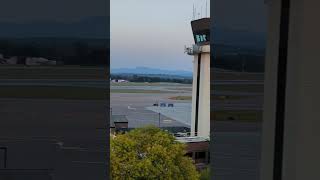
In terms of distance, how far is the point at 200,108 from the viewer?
1866 cm

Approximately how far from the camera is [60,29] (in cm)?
232

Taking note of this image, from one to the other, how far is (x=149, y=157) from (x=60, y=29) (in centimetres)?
823

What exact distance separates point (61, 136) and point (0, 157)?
1.06 ft

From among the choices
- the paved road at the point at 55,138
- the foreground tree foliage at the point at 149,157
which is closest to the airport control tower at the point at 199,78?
the foreground tree foliage at the point at 149,157

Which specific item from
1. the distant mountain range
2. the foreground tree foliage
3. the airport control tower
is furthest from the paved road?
the airport control tower

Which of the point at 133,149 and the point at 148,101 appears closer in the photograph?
the point at 133,149

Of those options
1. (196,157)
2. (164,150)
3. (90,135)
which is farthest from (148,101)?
(90,135)

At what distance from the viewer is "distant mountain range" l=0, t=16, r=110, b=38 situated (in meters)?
2.27

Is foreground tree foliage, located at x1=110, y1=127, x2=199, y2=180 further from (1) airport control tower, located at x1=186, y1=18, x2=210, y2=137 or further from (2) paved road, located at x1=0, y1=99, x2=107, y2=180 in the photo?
(2) paved road, located at x1=0, y1=99, x2=107, y2=180

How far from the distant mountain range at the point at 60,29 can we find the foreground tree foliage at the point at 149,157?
731 cm

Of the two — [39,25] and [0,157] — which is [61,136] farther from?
[39,25]

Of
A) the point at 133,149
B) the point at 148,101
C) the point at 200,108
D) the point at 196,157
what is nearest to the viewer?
the point at 133,149

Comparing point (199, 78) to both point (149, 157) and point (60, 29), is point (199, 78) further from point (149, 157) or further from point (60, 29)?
point (60, 29)

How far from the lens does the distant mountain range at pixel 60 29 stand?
7.46 ft
